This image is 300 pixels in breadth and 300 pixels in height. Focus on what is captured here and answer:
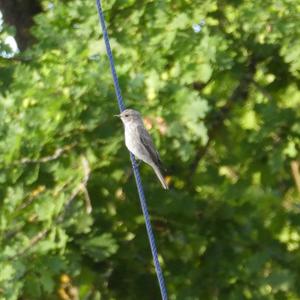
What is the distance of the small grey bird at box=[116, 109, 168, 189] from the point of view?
19.8 ft

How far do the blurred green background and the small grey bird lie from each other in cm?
36

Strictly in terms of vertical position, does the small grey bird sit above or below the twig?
above

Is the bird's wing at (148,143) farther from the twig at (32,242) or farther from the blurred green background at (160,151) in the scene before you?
the twig at (32,242)

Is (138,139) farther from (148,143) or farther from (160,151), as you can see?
(160,151)

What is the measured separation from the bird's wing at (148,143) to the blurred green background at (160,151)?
335 millimetres

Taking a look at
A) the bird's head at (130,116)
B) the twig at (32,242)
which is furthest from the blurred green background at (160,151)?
the bird's head at (130,116)

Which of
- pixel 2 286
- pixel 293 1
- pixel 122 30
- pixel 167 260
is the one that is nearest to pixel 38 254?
pixel 2 286

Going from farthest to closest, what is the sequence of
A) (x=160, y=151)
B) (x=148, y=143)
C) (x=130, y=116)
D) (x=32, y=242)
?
(x=160, y=151), (x=32, y=242), (x=148, y=143), (x=130, y=116)

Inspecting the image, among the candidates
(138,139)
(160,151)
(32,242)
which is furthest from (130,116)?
(32,242)

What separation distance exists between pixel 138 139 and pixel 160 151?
2.33ft

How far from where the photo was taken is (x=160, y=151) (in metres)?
6.79

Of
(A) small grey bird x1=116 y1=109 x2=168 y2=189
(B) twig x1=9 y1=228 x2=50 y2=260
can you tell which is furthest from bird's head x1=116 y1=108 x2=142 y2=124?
(B) twig x1=9 y1=228 x2=50 y2=260

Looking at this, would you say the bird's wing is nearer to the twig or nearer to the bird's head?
the bird's head

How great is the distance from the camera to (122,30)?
7.12 meters
